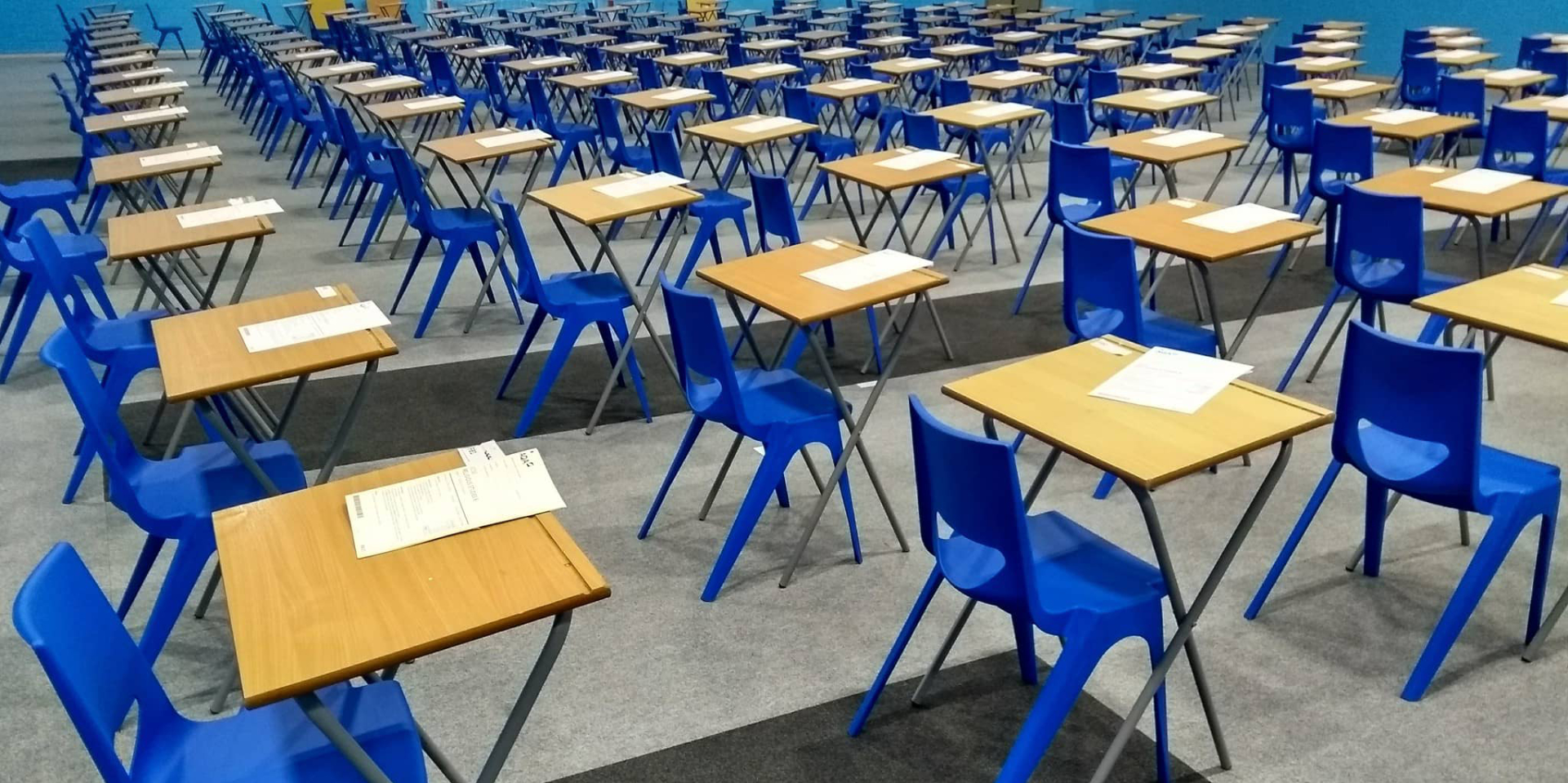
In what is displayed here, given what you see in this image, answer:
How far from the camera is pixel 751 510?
3.45 metres

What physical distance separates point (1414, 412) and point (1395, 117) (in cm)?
419

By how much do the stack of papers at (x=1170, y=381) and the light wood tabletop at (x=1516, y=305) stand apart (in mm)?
849

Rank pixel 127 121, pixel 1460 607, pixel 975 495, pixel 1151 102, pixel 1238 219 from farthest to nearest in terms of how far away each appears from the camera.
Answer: pixel 1151 102
pixel 127 121
pixel 1238 219
pixel 1460 607
pixel 975 495

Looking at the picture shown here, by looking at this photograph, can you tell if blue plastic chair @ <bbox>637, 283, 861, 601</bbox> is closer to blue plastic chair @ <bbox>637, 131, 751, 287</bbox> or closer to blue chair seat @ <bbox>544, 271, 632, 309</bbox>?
blue chair seat @ <bbox>544, 271, 632, 309</bbox>

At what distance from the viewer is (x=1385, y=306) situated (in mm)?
5949

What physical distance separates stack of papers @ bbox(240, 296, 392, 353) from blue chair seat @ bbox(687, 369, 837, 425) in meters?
0.98

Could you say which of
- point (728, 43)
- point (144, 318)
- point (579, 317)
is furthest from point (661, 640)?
point (728, 43)

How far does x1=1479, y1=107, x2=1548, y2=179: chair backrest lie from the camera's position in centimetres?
594

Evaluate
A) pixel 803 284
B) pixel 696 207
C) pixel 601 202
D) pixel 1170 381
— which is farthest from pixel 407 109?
pixel 1170 381

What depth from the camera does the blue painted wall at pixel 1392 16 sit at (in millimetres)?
12328

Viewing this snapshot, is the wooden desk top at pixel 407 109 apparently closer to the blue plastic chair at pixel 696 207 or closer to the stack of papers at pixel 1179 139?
the blue plastic chair at pixel 696 207

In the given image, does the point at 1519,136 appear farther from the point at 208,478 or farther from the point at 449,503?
the point at 208,478

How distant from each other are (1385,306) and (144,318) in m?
5.80

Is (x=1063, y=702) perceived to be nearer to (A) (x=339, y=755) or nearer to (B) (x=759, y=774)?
(B) (x=759, y=774)
